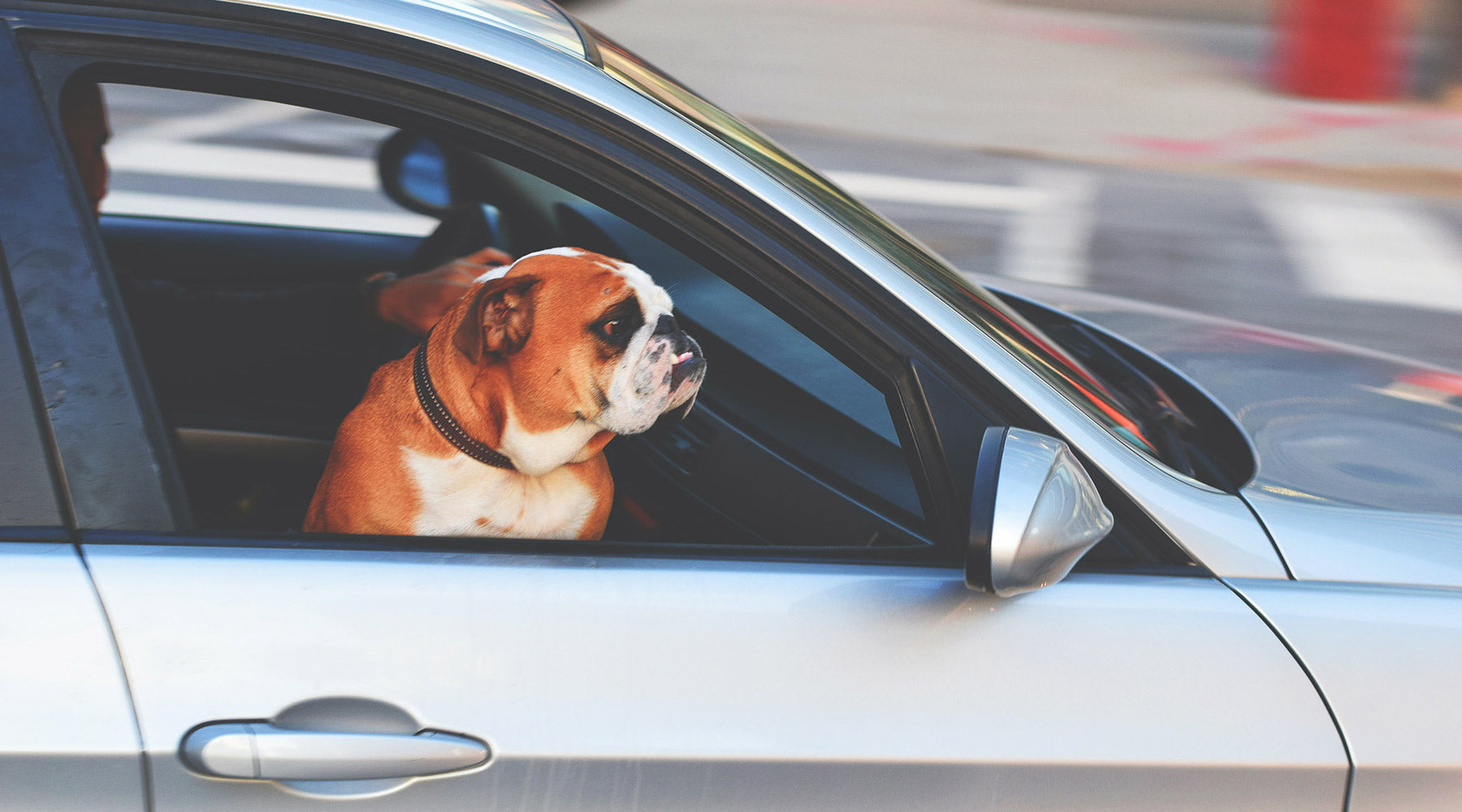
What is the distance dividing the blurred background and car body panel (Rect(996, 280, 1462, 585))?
3.45 m

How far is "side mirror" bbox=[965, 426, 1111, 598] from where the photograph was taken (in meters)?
1.33

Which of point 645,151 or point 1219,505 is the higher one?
point 645,151

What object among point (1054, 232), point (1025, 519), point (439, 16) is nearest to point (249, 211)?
point (1054, 232)

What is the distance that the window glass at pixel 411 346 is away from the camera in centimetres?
189

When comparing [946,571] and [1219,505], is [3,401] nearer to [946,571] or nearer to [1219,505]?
[946,571]

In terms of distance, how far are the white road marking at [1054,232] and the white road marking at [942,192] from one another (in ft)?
0.30

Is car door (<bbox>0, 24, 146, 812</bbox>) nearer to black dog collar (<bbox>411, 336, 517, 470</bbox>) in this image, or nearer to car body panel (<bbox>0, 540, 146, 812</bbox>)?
car body panel (<bbox>0, 540, 146, 812</bbox>)

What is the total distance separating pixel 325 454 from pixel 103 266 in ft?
3.46

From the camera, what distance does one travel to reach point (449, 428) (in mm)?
1729

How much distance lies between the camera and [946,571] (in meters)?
1.46

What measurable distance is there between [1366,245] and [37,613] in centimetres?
731

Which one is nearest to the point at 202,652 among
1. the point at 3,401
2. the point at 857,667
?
the point at 3,401

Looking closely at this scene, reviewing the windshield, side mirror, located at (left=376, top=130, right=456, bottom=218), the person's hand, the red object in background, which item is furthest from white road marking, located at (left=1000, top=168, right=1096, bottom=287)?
the windshield

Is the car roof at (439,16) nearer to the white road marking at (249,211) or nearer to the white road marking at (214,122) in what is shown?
the white road marking at (249,211)
